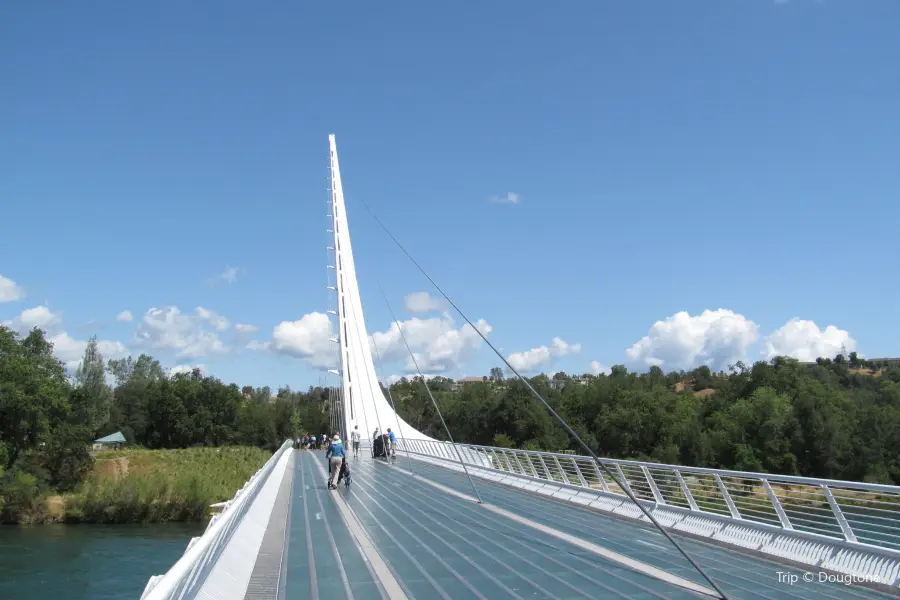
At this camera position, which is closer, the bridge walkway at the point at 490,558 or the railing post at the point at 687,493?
the bridge walkway at the point at 490,558

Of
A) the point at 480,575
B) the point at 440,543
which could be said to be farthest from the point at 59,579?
the point at 480,575

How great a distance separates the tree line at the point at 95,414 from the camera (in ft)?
153

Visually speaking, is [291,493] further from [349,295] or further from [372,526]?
[349,295]

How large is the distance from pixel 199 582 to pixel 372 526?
18.5 feet

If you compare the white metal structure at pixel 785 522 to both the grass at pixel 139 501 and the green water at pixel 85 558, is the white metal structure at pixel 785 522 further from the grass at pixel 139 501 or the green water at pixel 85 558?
the grass at pixel 139 501

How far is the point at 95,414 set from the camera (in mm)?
68188

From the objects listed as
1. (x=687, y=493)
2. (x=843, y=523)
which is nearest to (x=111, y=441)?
(x=687, y=493)

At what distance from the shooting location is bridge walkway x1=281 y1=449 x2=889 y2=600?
6102mm

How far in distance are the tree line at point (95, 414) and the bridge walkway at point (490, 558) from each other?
127 ft

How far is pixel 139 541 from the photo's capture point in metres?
35.9

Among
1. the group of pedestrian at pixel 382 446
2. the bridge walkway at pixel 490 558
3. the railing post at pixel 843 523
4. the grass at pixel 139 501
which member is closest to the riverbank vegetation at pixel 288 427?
the grass at pixel 139 501

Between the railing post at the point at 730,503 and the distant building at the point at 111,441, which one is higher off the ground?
the distant building at the point at 111,441

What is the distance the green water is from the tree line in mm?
6084

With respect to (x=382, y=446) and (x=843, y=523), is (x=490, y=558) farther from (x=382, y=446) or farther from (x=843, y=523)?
(x=382, y=446)
